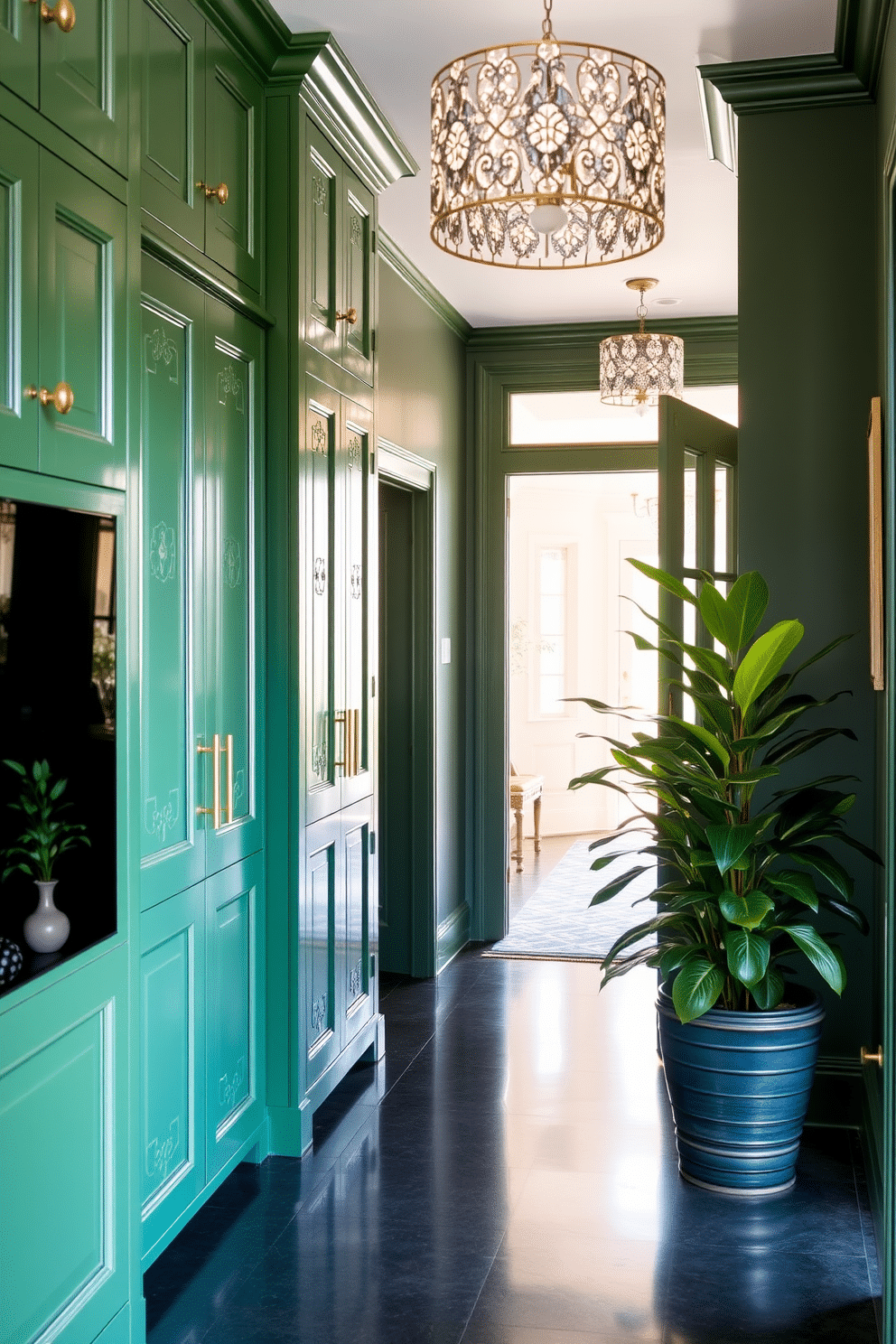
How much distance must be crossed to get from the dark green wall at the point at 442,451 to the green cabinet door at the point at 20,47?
2.80 metres

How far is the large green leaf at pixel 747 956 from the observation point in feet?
9.96

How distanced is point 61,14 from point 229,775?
168cm

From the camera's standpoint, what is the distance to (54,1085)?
6.74ft

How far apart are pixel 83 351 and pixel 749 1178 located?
2566 mm

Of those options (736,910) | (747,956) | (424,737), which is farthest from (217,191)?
(424,737)

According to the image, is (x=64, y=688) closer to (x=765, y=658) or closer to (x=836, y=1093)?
(x=765, y=658)

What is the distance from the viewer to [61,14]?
78.5 inches

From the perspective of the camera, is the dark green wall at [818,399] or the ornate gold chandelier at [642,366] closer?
the dark green wall at [818,399]

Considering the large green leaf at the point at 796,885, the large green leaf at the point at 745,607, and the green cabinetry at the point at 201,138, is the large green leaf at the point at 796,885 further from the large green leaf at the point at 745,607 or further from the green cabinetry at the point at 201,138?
the green cabinetry at the point at 201,138

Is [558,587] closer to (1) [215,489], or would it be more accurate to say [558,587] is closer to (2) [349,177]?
(2) [349,177]

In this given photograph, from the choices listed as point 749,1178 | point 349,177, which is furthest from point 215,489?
point 749,1178

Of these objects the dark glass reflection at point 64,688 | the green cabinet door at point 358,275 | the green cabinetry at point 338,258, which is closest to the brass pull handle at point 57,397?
the dark glass reflection at point 64,688

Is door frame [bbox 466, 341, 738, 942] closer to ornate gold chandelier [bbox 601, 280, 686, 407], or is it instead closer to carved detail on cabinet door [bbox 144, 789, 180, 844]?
ornate gold chandelier [bbox 601, 280, 686, 407]

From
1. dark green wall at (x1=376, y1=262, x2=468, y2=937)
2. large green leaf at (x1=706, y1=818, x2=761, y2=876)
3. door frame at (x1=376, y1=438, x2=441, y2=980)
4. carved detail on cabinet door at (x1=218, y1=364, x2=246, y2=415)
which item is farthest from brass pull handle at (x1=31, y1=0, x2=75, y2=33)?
door frame at (x1=376, y1=438, x2=441, y2=980)
